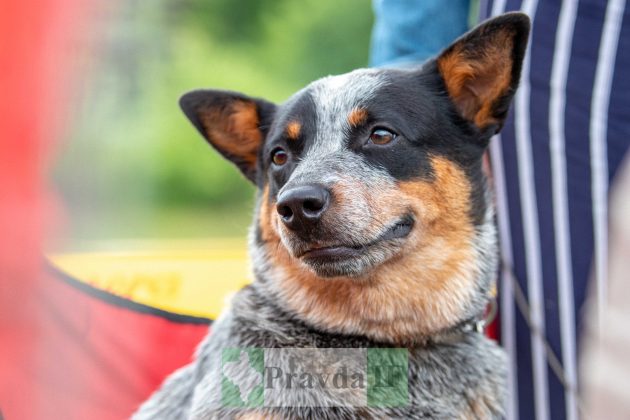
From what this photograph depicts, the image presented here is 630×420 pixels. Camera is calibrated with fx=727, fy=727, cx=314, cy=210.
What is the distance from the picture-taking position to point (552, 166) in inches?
95.0

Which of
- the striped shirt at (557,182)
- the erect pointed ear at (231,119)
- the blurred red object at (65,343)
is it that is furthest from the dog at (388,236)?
the blurred red object at (65,343)

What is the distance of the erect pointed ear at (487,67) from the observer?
6.48 feet

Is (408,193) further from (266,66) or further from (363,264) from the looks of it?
(266,66)

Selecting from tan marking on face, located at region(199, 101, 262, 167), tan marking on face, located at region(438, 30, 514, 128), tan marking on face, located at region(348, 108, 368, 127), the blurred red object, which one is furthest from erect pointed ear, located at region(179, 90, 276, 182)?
the blurred red object

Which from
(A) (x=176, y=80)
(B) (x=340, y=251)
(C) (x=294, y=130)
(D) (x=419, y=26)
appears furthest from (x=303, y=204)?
(A) (x=176, y=80)

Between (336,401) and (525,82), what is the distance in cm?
129

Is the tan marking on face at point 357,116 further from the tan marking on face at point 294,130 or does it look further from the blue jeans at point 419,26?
the blue jeans at point 419,26

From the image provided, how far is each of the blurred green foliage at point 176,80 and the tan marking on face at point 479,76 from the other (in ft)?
20.6

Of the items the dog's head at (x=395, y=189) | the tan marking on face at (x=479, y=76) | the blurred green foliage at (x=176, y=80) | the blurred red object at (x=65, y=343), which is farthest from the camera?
the blurred green foliage at (x=176, y=80)

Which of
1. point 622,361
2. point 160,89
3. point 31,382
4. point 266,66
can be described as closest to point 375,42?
point 31,382

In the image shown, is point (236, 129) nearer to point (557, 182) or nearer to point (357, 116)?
point (357, 116)

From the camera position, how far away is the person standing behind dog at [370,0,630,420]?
221 cm

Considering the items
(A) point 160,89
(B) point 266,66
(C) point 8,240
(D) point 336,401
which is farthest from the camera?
(B) point 266,66

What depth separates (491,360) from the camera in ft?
6.82
